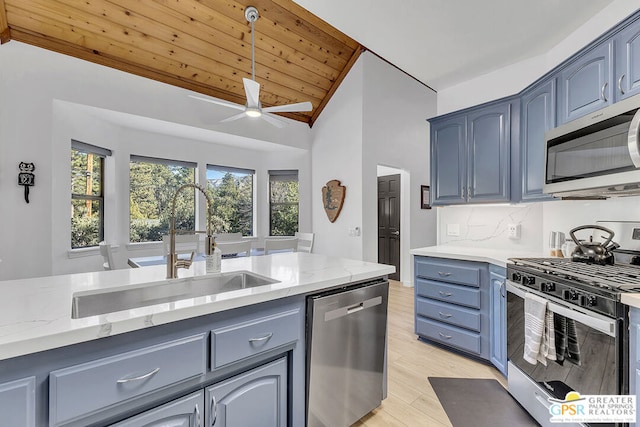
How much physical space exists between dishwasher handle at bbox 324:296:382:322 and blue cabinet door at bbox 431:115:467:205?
5.51ft

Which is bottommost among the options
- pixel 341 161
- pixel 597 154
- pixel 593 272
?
pixel 593 272

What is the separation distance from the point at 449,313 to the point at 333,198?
2.50m

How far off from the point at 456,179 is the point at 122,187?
4163 millimetres

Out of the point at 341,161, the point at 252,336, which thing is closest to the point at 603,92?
the point at 252,336

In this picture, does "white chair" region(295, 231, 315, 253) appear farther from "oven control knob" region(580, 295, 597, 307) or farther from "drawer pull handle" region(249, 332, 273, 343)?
"oven control knob" region(580, 295, 597, 307)

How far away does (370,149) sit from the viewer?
436 centimetres

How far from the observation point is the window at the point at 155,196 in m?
4.06

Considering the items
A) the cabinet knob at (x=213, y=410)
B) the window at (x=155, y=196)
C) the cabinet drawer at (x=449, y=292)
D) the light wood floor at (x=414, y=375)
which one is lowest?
the light wood floor at (x=414, y=375)

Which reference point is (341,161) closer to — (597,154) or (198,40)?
(198,40)

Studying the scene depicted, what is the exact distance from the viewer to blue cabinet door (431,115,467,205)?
2.80 m

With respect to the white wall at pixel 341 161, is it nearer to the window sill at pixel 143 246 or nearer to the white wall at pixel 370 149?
the white wall at pixel 370 149

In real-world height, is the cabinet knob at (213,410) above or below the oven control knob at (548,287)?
below

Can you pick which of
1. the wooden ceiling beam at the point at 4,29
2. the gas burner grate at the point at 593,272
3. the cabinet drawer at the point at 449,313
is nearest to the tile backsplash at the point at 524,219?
the gas burner grate at the point at 593,272

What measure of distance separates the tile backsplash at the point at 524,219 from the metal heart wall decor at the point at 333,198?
1.56 m
